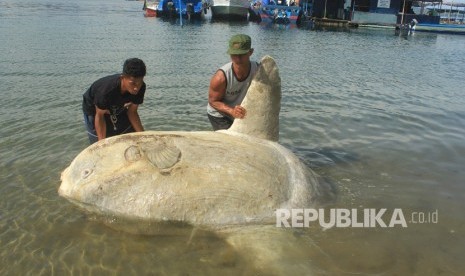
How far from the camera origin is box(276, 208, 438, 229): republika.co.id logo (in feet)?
14.8

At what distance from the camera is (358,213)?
515 centimetres

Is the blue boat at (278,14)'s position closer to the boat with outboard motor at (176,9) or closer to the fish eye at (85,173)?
the boat with outboard motor at (176,9)

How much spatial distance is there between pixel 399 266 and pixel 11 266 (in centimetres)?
391

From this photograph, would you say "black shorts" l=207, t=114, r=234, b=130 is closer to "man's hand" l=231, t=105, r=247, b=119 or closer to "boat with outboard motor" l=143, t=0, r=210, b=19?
"man's hand" l=231, t=105, r=247, b=119

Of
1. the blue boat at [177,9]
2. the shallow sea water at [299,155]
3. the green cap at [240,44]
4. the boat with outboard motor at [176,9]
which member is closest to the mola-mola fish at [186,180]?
the shallow sea water at [299,155]

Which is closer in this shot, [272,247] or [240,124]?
[272,247]

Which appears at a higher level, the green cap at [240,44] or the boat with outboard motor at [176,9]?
the boat with outboard motor at [176,9]

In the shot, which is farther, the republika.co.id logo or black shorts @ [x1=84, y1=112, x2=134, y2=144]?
black shorts @ [x1=84, y1=112, x2=134, y2=144]

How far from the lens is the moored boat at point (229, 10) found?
46.6m

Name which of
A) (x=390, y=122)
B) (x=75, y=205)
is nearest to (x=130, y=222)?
(x=75, y=205)

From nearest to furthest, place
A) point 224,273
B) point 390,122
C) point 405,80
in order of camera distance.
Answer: point 224,273, point 390,122, point 405,80

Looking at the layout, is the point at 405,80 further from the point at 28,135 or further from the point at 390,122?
the point at 28,135

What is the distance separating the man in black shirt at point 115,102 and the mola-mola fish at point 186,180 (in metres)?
0.71

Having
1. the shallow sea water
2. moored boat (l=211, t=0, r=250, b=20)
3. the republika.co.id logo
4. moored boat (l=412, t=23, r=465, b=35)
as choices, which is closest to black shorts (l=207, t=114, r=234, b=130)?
the shallow sea water
